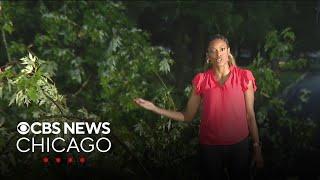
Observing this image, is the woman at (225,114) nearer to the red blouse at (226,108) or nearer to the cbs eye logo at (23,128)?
the red blouse at (226,108)

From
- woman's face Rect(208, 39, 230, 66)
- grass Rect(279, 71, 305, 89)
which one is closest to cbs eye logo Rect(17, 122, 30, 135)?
woman's face Rect(208, 39, 230, 66)

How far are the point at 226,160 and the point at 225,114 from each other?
32 centimetres

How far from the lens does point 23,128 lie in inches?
195

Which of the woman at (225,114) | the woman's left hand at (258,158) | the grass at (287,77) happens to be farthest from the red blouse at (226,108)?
the grass at (287,77)

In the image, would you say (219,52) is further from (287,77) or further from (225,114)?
(287,77)

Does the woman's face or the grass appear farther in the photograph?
the grass

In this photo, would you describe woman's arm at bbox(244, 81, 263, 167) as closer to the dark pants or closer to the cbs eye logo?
the dark pants

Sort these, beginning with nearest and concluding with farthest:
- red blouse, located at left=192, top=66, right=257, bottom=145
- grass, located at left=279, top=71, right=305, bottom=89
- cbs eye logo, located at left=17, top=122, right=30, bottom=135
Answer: red blouse, located at left=192, top=66, right=257, bottom=145 → cbs eye logo, located at left=17, top=122, right=30, bottom=135 → grass, located at left=279, top=71, right=305, bottom=89

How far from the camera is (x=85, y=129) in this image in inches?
192

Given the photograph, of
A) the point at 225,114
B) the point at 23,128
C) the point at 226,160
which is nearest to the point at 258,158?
the point at 226,160

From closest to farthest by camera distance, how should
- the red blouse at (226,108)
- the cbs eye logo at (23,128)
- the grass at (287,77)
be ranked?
1. the red blouse at (226,108)
2. the cbs eye logo at (23,128)
3. the grass at (287,77)

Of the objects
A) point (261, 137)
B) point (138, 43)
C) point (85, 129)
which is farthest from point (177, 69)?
point (85, 129)

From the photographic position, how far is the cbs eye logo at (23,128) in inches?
191

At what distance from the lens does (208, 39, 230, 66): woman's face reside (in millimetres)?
3844
